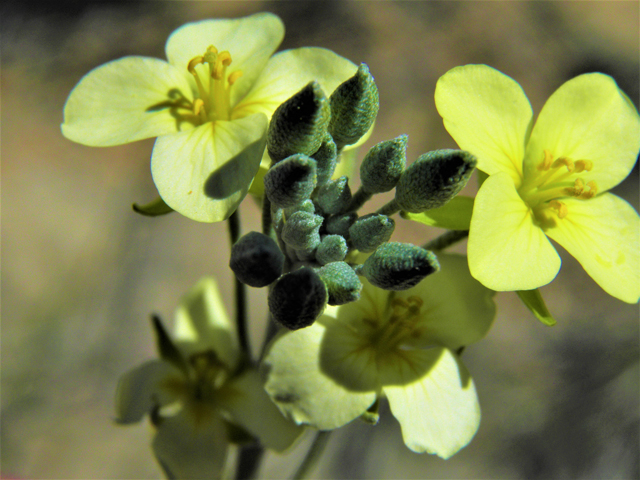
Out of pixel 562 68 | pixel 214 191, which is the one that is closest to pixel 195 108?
pixel 214 191

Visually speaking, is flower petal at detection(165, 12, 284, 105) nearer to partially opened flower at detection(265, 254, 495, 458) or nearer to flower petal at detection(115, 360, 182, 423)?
partially opened flower at detection(265, 254, 495, 458)

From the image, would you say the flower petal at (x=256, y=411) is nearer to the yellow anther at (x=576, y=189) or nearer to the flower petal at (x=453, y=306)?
the flower petal at (x=453, y=306)

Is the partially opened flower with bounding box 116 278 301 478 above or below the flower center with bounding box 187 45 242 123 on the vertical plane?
below

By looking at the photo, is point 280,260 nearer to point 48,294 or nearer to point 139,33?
point 48,294

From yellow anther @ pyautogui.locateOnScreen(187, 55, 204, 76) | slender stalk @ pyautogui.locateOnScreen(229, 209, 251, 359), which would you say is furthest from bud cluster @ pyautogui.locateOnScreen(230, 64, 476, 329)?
yellow anther @ pyautogui.locateOnScreen(187, 55, 204, 76)

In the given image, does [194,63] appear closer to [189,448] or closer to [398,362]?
[398,362]
